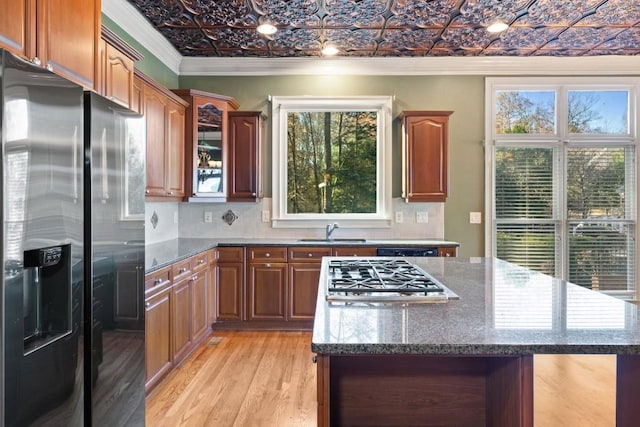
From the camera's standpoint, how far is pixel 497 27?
3795 mm

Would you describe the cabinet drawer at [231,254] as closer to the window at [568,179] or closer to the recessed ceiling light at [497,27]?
the window at [568,179]

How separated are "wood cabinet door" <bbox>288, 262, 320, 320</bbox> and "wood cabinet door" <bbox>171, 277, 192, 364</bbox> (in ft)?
3.55

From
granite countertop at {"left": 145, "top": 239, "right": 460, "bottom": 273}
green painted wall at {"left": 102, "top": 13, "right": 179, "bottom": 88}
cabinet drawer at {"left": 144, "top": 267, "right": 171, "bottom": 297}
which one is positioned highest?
green painted wall at {"left": 102, "top": 13, "right": 179, "bottom": 88}

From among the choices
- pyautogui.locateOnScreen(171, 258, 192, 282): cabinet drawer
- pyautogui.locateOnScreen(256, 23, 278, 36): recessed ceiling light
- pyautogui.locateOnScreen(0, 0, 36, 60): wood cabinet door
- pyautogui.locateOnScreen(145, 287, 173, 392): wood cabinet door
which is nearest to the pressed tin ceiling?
pyautogui.locateOnScreen(256, 23, 278, 36): recessed ceiling light

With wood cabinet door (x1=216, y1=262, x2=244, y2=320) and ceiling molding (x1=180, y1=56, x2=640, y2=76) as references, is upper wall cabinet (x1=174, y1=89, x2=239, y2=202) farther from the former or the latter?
wood cabinet door (x1=216, y1=262, x2=244, y2=320)

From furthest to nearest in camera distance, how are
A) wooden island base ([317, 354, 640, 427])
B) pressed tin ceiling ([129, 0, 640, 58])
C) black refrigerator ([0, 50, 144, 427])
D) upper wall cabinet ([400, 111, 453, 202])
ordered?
upper wall cabinet ([400, 111, 453, 202]) → pressed tin ceiling ([129, 0, 640, 58]) → wooden island base ([317, 354, 640, 427]) → black refrigerator ([0, 50, 144, 427])

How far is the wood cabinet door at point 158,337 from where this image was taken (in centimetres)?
264

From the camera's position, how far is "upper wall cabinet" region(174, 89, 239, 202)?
419 centimetres

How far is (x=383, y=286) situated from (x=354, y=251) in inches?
96.6

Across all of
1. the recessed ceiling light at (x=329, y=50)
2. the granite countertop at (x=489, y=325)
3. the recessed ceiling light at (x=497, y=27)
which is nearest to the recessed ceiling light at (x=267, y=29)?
the recessed ceiling light at (x=329, y=50)

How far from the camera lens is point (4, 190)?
4.09 feet

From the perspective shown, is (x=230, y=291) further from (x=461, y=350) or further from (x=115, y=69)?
(x=461, y=350)

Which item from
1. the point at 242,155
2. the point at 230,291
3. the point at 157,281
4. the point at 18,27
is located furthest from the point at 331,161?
the point at 18,27

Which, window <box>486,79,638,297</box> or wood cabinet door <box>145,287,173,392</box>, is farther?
window <box>486,79,638,297</box>
